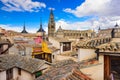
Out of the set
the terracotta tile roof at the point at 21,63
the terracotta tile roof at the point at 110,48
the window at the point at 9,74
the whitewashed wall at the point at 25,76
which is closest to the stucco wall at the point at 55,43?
the terracotta tile roof at the point at 21,63

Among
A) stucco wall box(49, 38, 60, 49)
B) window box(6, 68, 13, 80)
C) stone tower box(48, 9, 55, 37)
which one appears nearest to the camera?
window box(6, 68, 13, 80)

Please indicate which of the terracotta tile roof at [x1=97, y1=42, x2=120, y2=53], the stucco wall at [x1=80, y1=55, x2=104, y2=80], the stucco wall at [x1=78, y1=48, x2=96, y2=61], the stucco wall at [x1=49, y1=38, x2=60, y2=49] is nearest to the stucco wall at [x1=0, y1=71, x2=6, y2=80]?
the stucco wall at [x1=78, y1=48, x2=96, y2=61]

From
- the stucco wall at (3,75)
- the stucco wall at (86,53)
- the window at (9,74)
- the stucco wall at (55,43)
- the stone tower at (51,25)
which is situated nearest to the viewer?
the stucco wall at (86,53)

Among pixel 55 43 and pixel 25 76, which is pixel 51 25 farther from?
pixel 25 76

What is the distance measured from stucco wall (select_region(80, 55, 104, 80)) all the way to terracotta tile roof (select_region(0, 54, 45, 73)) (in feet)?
34.3

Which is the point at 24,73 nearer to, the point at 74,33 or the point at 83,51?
the point at 83,51

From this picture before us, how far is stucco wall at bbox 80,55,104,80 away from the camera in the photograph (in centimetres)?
784

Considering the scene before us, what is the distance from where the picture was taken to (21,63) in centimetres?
1995

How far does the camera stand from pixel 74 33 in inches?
3733

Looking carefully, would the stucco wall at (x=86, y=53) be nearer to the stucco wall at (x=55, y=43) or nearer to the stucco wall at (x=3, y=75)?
the stucco wall at (x=3, y=75)

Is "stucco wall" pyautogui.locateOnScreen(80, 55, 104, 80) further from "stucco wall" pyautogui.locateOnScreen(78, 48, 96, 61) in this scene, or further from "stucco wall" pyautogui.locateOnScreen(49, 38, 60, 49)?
"stucco wall" pyautogui.locateOnScreen(49, 38, 60, 49)

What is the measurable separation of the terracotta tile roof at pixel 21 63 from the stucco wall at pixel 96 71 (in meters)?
10.5

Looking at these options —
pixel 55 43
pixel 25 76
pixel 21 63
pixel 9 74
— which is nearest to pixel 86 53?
pixel 25 76

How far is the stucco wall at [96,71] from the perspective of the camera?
25.7 ft
